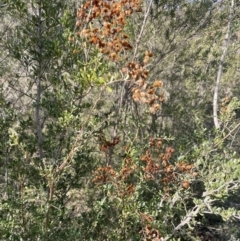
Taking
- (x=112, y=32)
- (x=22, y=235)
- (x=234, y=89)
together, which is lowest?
(x=22, y=235)

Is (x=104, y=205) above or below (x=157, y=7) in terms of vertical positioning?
below

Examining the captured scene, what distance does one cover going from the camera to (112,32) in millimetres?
2996

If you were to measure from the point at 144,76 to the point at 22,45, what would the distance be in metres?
2.35

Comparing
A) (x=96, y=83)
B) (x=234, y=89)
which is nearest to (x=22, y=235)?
(x=96, y=83)

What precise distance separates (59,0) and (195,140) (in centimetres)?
369

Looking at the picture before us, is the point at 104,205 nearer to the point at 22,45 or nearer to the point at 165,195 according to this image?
the point at 165,195

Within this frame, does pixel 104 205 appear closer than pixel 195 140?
Yes

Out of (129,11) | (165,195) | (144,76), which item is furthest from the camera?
(165,195)

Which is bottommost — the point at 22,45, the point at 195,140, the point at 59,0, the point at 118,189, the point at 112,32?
the point at 118,189

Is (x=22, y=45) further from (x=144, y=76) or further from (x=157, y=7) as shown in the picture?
(x=157, y=7)

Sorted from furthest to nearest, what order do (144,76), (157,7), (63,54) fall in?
(157,7), (63,54), (144,76)

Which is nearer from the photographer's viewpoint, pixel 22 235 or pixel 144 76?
pixel 144 76

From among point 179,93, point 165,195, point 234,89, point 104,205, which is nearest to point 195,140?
point 165,195

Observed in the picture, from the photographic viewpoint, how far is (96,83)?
2.90m
